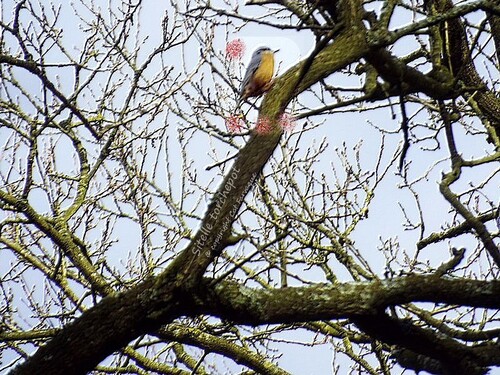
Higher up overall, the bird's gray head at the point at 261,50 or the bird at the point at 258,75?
the bird's gray head at the point at 261,50

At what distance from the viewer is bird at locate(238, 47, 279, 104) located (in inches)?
167

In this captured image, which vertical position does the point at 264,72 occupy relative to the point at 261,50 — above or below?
below

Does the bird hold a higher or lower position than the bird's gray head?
lower

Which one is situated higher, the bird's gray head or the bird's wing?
the bird's gray head

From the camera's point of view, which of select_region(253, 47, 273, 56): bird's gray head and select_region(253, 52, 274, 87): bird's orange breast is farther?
select_region(253, 47, 273, 56): bird's gray head

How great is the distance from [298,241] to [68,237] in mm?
1589

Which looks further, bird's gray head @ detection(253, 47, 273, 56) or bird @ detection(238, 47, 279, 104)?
bird's gray head @ detection(253, 47, 273, 56)

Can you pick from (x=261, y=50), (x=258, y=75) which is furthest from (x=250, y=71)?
(x=261, y=50)

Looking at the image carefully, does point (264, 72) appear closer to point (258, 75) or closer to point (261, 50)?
point (258, 75)

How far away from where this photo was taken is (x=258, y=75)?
4.31 meters

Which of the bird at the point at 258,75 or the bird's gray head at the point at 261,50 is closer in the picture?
the bird at the point at 258,75

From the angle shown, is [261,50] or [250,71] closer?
[250,71]

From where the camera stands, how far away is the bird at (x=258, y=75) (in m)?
4.24

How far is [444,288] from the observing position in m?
2.44
